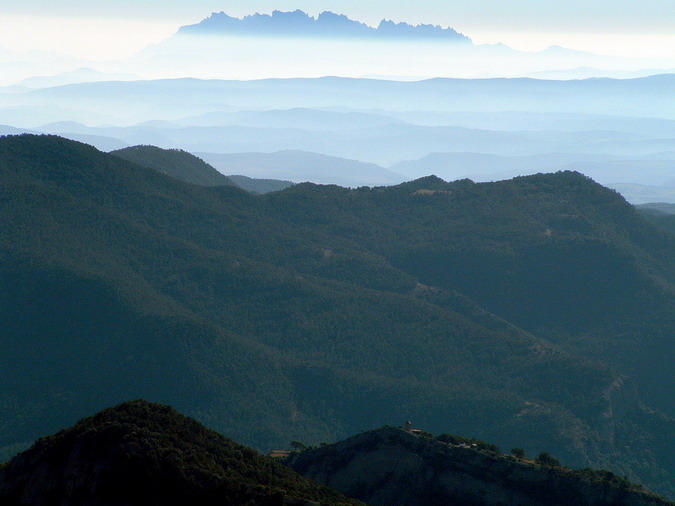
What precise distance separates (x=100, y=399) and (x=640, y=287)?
59.3 m

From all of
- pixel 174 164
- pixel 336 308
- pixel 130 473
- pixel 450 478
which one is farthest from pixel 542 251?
pixel 130 473

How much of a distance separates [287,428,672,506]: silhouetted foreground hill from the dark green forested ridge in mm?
30573

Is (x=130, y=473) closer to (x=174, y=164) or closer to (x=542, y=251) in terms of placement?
(x=542, y=251)

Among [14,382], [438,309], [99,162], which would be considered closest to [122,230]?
[99,162]

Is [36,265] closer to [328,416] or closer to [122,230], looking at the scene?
[122,230]

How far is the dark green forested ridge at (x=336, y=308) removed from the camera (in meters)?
83.8

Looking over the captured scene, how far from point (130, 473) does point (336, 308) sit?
6616 centimetres

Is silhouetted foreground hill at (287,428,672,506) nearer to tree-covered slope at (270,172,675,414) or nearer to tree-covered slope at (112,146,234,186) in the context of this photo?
tree-covered slope at (270,172,675,414)

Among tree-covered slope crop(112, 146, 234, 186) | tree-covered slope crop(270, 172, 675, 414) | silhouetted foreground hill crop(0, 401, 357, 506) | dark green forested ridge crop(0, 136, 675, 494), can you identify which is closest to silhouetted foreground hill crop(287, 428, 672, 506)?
silhouetted foreground hill crop(0, 401, 357, 506)

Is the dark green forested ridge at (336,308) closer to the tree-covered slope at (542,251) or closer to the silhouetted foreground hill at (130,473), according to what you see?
the tree-covered slope at (542,251)

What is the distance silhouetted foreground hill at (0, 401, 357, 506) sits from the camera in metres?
34.4

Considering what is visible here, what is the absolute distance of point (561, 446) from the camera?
8056cm

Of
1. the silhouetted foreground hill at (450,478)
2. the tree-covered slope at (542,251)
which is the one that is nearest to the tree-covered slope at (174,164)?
the tree-covered slope at (542,251)

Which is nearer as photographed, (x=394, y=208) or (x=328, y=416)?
(x=328, y=416)
